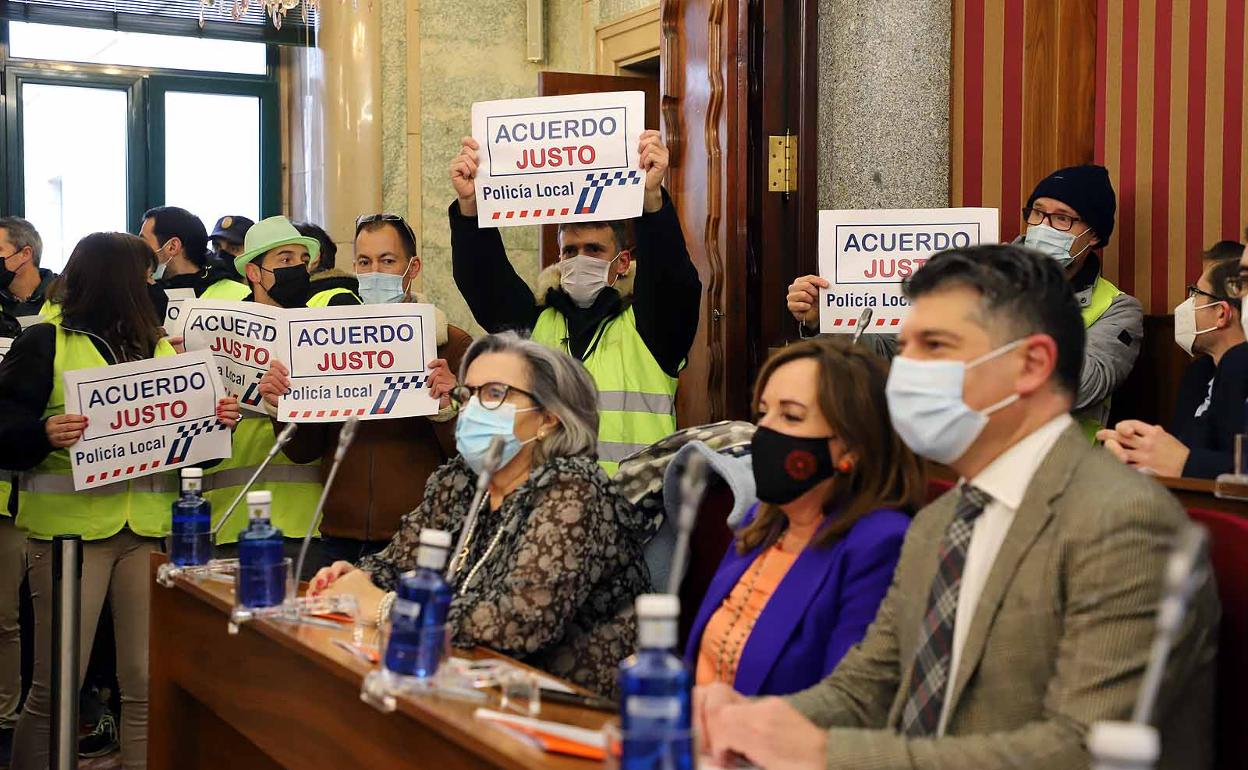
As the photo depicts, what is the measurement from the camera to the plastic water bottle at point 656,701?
1.56 m

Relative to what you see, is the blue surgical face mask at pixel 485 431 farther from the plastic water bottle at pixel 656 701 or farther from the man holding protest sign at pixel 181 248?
the man holding protest sign at pixel 181 248

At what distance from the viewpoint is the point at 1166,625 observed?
1.23 meters

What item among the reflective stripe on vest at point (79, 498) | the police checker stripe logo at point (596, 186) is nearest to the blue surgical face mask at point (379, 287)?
the police checker stripe logo at point (596, 186)

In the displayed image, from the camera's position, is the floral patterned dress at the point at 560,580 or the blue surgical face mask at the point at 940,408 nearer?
the blue surgical face mask at the point at 940,408

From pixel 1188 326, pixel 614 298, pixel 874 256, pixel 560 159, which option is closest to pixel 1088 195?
pixel 1188 326

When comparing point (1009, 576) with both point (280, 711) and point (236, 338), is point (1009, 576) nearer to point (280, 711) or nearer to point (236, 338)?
point (280, 711)

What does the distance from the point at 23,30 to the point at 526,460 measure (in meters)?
6.46

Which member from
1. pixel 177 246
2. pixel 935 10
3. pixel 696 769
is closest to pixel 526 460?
pixel 696 769

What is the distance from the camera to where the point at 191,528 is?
10.8 feet

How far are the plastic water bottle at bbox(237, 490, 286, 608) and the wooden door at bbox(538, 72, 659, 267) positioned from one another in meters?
3.67

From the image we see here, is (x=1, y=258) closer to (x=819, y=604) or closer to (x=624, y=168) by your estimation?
(x=624, y=168)

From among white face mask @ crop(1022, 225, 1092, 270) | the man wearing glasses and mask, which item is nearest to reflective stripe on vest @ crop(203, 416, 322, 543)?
white face mask @ crop(1022, 225, 1092, 270)

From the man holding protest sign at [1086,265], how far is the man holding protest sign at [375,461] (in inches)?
40.6

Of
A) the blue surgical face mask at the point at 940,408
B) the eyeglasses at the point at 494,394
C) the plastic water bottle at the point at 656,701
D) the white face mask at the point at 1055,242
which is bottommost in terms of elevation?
the plastic water bottle at the point at 656,701
